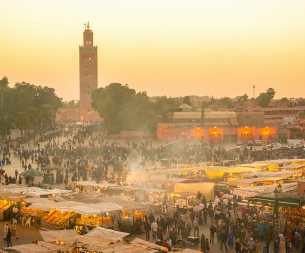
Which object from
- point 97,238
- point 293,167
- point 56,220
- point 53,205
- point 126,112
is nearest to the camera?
point 97,238

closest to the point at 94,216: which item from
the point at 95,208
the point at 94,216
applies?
the point at 94,216

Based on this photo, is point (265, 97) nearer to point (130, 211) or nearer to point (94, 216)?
point (130, 211)

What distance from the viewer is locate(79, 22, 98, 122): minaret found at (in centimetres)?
11331

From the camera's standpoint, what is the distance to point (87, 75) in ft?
375

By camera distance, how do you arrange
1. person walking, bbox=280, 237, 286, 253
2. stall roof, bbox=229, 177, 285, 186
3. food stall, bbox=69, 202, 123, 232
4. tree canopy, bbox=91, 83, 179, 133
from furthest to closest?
tree canopy, bbox=91, 83, 179, 133
stall roof, bbox=229, 177, 285, 186
food stall, bbox=69, 202, 123, 232
person walking, bbox=280, 237, 286, 253

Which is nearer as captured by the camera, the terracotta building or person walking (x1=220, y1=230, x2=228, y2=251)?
person walking (x1=220, y1=230, x2=228, y2=251)

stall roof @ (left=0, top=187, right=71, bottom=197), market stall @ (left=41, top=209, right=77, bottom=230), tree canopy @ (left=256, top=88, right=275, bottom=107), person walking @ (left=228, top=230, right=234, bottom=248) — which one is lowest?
person walking @ (left=228, top=230, right=234, bottom=248)

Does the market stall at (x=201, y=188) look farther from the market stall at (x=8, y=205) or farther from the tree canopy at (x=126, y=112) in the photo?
the tree canopy at (x=126, y=112)

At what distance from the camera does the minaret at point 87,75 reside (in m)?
113

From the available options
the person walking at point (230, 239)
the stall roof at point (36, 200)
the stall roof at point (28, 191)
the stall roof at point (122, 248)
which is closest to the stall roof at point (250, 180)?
the person walking at point (230, 239)

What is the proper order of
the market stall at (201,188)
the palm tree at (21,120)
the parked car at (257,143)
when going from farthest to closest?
1. the palm tree at (21,120)
2. the parked car at (257,143)
3. the market stall at (201,188)

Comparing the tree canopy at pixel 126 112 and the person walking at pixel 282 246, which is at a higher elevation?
the tree canopy at pixel 126 112

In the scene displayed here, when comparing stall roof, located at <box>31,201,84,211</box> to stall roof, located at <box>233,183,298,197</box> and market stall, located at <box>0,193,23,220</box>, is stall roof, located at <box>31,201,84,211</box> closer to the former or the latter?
market stall, located at <box>0,193,23,220</box>

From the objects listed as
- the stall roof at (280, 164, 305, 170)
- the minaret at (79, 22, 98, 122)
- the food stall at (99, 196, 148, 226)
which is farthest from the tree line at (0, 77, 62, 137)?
the food stall at (99, 196, 148, 226)
